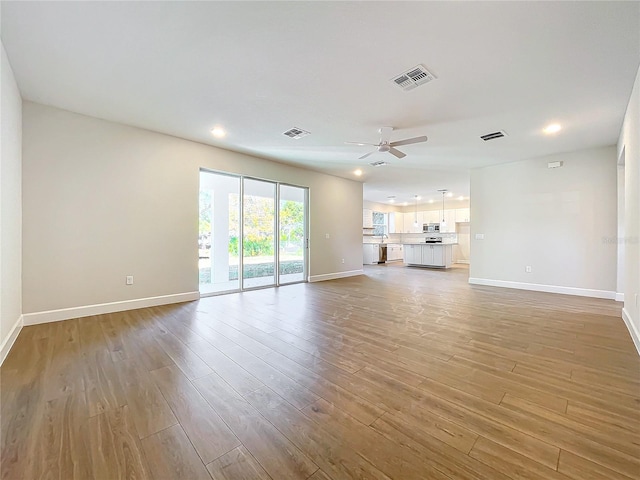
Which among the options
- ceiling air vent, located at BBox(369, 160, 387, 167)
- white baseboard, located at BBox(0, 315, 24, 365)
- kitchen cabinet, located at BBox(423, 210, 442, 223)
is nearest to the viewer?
white baseboard, located at BBox(0, 315, 24, 365)

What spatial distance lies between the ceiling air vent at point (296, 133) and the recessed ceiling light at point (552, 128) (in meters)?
3.60

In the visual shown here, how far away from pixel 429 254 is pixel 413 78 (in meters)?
7.94

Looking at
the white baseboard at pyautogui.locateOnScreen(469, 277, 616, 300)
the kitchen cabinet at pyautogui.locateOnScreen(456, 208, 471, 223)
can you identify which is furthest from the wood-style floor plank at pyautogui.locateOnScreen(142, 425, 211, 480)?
the kitchen cabinet at pyautogui.locateOnScreen(456, 208, 471, 223)

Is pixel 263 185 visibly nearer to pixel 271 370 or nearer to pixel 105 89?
pixel 105 89

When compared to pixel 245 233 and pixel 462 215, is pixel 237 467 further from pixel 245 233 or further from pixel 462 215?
pixel 462 215

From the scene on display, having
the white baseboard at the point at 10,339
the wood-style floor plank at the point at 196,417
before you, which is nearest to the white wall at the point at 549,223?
the wood-style floor plank at the point at 196,417

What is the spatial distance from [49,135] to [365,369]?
479 centimetres

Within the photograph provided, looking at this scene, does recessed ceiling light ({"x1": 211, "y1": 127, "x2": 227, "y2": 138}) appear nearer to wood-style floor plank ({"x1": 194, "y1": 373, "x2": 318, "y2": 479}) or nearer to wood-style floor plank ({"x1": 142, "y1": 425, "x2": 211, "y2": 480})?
wood-style floor plank ({"x1": 194, "y1": 373, "x2": 318, "y2": 479})

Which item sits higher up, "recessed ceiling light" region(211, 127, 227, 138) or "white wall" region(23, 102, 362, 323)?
"recessed ceiling light" region(211, 127, 227, 138)

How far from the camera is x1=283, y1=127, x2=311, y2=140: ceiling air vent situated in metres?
4.23

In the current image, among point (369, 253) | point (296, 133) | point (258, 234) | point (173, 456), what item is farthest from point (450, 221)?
point (173, 456)

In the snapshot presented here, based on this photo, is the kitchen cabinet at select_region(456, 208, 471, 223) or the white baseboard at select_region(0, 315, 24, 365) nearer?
the white baseboard at select_region(0, 315, 24, 365)

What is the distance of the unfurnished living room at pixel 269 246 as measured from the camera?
4.91ft

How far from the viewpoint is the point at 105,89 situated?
3.09 meters
